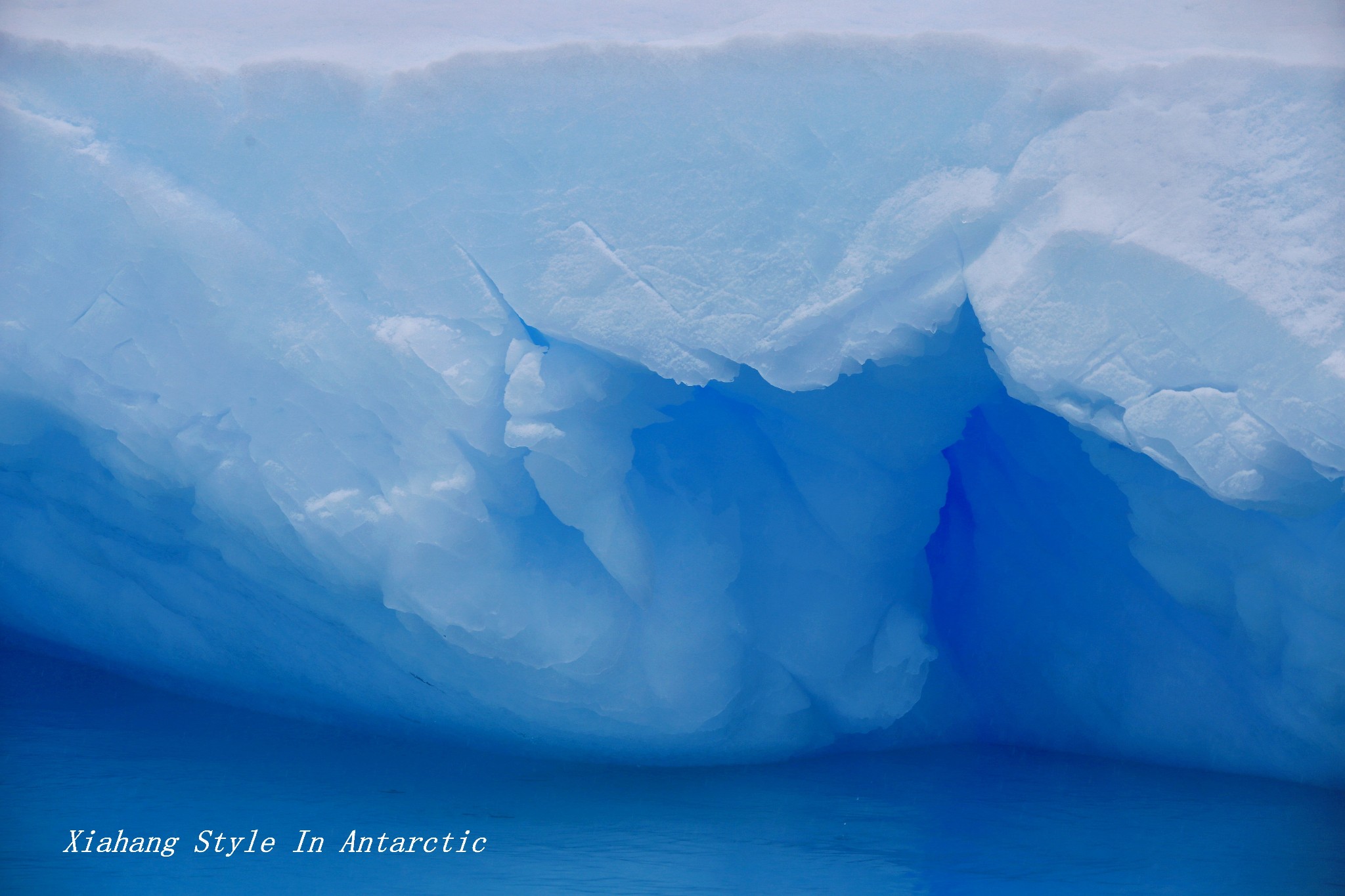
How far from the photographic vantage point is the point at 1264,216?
8.59 ft

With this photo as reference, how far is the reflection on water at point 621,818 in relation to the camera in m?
2.81

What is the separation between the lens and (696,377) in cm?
298

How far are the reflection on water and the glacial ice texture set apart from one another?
208 millimetres

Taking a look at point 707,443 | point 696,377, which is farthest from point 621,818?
point 696,377

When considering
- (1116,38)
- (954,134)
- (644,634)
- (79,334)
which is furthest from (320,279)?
(1116,38)

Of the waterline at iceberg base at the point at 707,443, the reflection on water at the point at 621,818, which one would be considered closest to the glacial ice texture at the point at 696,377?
the waterline at iceberg base at the point at 707,443

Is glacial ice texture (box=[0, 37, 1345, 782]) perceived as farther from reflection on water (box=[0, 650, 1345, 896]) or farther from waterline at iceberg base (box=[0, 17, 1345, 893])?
reflection on water (box=[0, 650, 1345, 896])

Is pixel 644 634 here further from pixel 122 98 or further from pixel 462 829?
pixel 122 98

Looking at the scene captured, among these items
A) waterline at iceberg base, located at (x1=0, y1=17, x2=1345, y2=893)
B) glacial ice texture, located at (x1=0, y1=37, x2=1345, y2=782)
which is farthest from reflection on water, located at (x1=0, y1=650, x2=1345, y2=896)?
glacial ice texture, located at (x1=0, y1=37, x2=1345, y2=782)

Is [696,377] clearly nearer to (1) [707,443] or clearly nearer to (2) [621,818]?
(1) [707,443]

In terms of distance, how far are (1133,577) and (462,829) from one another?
228 cm

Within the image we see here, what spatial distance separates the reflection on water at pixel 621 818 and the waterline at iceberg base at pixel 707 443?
2 centimetres

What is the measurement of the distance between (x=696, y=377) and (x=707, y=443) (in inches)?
21.9

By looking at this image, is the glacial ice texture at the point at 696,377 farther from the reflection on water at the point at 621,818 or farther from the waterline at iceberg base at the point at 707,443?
the reflection on water at the point at 621,818
